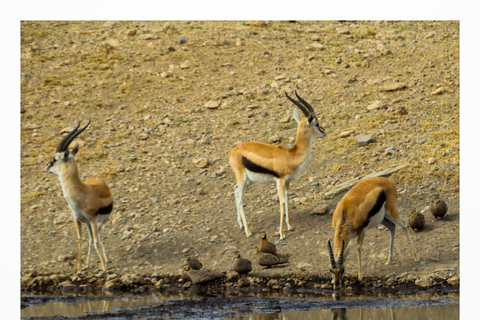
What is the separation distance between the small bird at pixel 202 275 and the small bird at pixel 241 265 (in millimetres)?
239

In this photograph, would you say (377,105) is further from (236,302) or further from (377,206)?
(236,302)

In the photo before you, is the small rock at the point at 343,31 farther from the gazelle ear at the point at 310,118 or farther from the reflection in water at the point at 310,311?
the reflection in water at the point at 310,311

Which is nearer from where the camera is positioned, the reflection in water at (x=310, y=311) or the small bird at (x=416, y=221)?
the reflection in water at (x=310, y=311)

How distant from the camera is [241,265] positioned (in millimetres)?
8406

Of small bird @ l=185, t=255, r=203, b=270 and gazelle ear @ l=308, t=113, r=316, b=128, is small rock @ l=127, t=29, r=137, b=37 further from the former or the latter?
small bird @ l=185, t=255, r=203, b=270

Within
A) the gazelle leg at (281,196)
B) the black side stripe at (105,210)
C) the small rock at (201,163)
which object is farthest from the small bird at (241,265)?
the small rock at (201,163)

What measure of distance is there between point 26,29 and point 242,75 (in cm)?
521

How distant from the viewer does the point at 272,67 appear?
14.9 m

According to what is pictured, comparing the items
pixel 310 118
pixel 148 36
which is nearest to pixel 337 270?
pixel 310 118

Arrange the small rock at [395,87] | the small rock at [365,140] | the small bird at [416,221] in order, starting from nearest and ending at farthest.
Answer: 1. the small bird at [416,221]
2. the small rock at [365,140]
3. the small rock at [395,87]

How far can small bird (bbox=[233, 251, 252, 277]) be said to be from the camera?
8406 millimetres

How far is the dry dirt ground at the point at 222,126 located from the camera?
949 cm

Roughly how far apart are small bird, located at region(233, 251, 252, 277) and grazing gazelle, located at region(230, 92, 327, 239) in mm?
1007

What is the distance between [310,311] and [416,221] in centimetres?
241
